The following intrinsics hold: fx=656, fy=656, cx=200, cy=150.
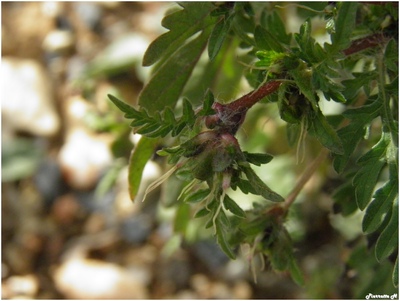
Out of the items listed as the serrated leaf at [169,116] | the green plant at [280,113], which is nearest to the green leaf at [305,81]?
the green plant at [280,113]

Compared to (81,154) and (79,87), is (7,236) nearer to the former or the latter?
(81,154)

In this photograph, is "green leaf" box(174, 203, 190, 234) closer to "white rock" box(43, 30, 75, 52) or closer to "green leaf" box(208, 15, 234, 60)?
"green leaf" box(208, 15, 234, 60)

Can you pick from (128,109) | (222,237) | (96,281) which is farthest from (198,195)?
(96,281)

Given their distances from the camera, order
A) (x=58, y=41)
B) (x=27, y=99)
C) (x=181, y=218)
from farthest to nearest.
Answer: (x=58, y=41) → (x=27, y=99) → (x=181, y=218)

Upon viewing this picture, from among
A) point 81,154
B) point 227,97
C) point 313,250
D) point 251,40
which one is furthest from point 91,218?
point 251,40

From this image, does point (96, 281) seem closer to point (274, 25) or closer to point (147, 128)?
point (274, 25)

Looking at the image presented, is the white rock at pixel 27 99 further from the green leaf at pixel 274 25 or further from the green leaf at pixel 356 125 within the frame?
the green leaf at pixel 356 125

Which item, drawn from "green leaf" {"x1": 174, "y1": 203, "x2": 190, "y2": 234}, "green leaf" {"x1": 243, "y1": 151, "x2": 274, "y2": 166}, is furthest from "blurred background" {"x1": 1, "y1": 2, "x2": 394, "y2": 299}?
"green leaf" {"x1": 243, "y1": 151, "x2": 274, "y2": 166}
